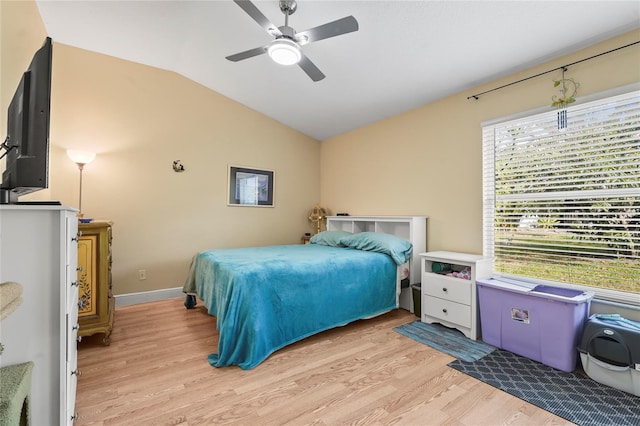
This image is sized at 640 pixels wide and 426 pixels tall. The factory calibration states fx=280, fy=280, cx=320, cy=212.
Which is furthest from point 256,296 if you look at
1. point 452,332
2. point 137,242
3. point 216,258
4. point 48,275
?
point 137,242

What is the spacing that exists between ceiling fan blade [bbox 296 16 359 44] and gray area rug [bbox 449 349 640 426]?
2.42 metres

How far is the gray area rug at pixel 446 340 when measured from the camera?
7.17ft

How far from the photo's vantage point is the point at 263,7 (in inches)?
88.8

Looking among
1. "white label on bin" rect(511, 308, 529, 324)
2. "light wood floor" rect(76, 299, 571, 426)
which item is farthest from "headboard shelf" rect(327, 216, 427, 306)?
"white label on bin" rect(511, 308, 529, 324)

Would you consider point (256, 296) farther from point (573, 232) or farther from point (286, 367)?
point (573, 232)

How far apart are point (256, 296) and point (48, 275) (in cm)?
120

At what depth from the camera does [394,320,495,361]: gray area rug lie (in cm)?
219

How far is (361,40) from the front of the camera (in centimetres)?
245

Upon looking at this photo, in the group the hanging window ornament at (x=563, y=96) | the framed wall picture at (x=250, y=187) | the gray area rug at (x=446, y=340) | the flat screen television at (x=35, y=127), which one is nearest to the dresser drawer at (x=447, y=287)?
the gray area rug at (x=446, y=340)

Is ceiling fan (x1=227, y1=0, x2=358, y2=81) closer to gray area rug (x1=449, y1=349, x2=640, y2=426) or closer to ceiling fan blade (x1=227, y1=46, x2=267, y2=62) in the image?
ceiling fan blade (x1=227, y1=46, x2=267, y2=62)

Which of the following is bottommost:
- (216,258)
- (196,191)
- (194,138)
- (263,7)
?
(216,258)

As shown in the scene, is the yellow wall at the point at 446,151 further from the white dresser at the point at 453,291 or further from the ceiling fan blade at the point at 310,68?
the ceiling fan blade at the point at 310,68

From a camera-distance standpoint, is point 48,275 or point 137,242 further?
point 137,242

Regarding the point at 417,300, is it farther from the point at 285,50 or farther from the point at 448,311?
the point at 285,50
